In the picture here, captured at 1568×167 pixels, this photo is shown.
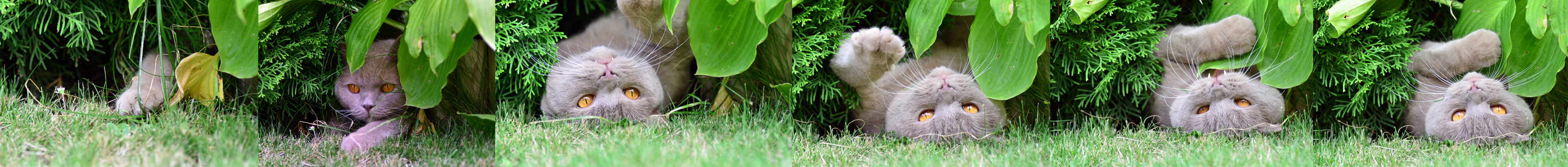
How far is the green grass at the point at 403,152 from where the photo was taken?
45.4 inches

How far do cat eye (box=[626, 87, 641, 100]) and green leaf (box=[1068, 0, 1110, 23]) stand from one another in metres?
0.75

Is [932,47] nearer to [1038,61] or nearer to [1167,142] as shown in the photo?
[1038,61]

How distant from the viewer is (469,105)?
1195mm

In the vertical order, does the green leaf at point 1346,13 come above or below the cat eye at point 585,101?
above

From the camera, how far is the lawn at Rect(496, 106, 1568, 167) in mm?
1123

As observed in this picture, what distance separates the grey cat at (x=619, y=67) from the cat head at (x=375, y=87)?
0.72 feet

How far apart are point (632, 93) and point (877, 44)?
1.35 ft

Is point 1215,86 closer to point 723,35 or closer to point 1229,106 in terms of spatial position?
point 1229,106

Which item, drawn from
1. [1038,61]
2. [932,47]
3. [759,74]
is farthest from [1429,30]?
[759,74]

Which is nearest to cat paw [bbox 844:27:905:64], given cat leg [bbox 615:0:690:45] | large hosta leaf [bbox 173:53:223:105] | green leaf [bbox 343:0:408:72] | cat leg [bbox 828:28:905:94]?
A: cat leg [bbox 828:28:905:94]

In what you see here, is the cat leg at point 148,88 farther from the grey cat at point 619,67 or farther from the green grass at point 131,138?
the grey cat at point 619,67

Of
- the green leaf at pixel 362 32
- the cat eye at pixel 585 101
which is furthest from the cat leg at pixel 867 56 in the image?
the green leaf at pixel 362 32

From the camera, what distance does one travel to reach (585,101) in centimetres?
124

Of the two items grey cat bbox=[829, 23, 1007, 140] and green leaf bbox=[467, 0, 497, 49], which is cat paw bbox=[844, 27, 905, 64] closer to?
grey cat bbox=[829, 23, 1007, 140]
